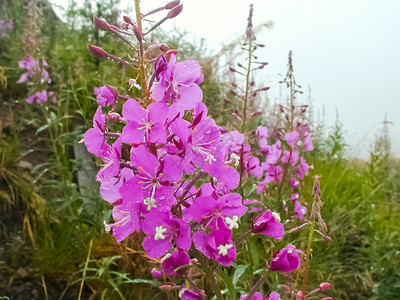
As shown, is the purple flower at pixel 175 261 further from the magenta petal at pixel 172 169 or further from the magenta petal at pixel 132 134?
the magenta petal at pixel 132 134

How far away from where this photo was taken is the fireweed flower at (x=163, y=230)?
105 centimetres

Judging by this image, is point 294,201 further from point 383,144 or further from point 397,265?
point 383,144

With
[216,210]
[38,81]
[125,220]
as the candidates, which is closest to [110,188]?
[125,220]

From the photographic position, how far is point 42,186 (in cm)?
386

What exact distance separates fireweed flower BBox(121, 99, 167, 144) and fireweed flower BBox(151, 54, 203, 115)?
0.03 metres

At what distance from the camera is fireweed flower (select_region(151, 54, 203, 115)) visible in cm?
107

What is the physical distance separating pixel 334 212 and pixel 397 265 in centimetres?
63

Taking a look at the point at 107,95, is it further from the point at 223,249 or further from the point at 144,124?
the point at 223,249

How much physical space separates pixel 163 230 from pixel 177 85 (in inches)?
14.5

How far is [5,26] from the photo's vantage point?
606 cm

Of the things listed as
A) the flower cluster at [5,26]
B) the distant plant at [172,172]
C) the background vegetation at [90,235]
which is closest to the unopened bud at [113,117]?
the distant plant at [172,172]

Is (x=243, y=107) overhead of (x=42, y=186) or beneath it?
overhead

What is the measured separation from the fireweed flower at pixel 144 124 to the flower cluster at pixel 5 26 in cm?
577

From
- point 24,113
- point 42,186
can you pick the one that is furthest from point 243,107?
point 24,113
